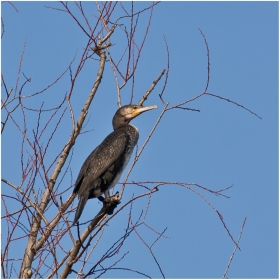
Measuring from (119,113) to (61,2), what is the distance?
2.08 meters

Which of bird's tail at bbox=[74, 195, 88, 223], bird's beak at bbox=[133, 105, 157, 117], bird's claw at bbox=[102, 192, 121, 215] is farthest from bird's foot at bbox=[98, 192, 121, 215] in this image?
bird's beak at bbox=[133, 105, 157, 117]

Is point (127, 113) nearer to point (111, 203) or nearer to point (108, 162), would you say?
point (108, 162)

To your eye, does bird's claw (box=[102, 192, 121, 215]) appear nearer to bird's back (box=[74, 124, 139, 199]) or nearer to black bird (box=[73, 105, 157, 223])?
black bird (box=[73, 105, 157, 223])

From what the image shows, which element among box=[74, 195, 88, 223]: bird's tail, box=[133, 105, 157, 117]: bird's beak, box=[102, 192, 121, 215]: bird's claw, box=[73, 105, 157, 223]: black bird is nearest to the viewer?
box=[74, 195, 88, 223]: bird's tail

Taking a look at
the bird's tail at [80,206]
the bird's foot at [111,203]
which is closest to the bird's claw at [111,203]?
the bird's foot at [111,203]

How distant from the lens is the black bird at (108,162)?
6509 millimetres

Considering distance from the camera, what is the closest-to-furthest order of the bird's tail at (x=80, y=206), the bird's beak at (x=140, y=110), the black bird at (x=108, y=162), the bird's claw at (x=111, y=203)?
the bird's tail at (x=80, y=206) < the bird's claw at (x=111, y=203) < the black bird at (x=108, y=162) < the bird's beak at (x=140, y=110)

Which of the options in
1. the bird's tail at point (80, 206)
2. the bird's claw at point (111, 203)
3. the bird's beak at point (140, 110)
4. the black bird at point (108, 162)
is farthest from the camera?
the bird's beak at point (140, 110)

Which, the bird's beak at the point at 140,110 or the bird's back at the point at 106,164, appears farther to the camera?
the bird's beak at the point at 140,110

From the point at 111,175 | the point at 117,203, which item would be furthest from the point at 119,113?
the point at 117,203

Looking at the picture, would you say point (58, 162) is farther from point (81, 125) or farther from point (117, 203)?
point (117, 203)

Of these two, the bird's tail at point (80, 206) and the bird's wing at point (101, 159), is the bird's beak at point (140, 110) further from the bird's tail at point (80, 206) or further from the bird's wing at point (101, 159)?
the bird's tail at point (80, 206)

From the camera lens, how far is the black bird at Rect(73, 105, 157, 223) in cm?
651

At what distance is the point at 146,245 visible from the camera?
527 cm
